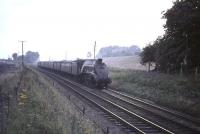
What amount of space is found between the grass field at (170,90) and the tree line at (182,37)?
10.8 feet

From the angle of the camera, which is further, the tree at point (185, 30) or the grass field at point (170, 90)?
the tree at point (185, 30)

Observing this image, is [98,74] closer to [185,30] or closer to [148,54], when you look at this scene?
[185,30]

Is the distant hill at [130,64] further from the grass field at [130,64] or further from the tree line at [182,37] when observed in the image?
the tree line at [182,37]

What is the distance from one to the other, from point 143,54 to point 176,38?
13.1m

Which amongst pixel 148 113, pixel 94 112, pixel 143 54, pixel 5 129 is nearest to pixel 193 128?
pixel 148 113

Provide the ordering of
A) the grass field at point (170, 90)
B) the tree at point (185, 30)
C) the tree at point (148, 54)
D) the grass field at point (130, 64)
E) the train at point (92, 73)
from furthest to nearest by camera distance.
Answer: the grass field at point (130, 64) < the tree at point (148, 54) < the train at point (92, 73) < the tree at point (185, 30) < the grass field at point (170, 90)

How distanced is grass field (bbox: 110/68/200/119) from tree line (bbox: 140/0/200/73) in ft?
10.8

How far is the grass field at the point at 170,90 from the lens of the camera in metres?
23.2

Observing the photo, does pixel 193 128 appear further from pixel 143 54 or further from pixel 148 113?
pixel 143 54

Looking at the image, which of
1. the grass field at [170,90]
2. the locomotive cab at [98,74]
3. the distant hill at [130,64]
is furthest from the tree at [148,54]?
the distant hill at [130,64]

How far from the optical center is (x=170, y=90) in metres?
27.8

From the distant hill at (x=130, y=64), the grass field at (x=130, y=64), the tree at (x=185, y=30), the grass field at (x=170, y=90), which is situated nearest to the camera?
the grass field at (x=170, y=90)

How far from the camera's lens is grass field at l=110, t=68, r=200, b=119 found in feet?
76.2

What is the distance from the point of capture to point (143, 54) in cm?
4806
